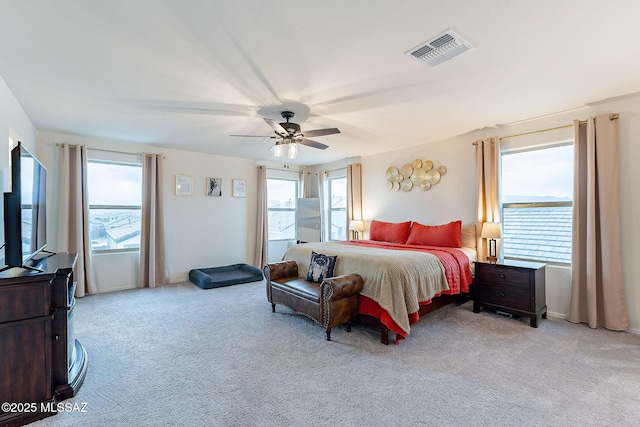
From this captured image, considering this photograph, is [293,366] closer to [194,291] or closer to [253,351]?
[253,351]

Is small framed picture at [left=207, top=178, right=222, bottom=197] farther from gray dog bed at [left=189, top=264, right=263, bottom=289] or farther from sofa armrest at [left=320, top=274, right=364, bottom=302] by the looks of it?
sofa armrest at [left=320, top=274, right=364, bottom=302]

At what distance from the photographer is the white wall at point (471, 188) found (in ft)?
10.2

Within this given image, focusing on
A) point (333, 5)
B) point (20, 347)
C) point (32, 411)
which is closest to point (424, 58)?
point (333, 5)

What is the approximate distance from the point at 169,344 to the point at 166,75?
250cm

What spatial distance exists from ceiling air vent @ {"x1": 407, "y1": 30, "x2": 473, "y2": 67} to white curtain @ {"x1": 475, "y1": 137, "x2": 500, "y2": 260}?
2266 mm

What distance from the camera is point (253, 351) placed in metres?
2.71

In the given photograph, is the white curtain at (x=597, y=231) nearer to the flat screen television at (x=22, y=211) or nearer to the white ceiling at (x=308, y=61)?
the white ceiling at (x=308, y=61)

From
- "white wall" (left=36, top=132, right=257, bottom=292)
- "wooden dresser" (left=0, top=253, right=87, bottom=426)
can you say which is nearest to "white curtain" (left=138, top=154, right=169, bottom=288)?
"white wall" (left=36, top=132, right=257, bottom=292)

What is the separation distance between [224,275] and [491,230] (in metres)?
4.48

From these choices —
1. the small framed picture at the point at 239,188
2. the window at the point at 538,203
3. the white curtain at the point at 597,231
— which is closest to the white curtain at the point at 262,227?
the small framed picture at the point at 239,188

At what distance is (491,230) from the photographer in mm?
3795

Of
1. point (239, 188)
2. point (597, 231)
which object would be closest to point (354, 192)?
point (239, 188)

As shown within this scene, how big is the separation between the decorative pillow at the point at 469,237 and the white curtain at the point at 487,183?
5 centimetres

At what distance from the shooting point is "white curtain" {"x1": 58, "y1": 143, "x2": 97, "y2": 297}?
4348mm
